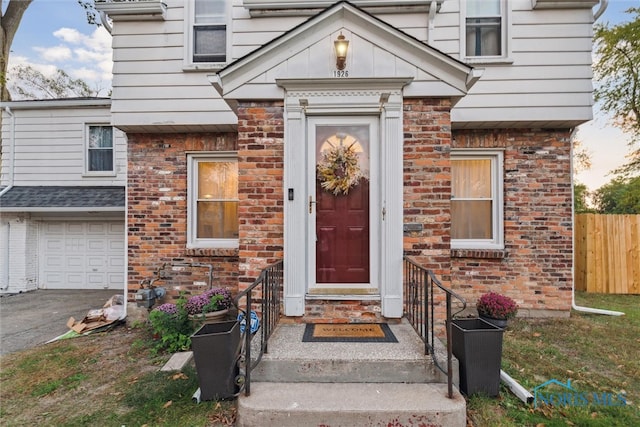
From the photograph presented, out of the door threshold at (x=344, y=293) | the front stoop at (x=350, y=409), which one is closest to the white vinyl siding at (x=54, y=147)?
the door threshold at (x=344, y=293)

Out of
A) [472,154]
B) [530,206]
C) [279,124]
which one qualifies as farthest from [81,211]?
[530,206]

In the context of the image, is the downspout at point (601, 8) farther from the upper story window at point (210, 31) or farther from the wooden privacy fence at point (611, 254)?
the upper story window at point (210, 31)

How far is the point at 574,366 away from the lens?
3422 millimetres

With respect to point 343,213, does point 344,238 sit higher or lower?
lower

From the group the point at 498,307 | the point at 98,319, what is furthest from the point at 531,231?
the point at 98,319

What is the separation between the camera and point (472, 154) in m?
5.02

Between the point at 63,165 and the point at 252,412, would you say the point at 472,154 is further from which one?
the point at 63,165

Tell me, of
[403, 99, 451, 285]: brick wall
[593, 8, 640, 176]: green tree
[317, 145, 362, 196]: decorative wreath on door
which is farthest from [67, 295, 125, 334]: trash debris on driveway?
[593, 8, 640, 176]: green tree

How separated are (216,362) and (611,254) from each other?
311 inches

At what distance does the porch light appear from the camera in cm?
336

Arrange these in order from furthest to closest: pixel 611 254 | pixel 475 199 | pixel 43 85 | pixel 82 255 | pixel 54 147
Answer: pixel 43 85
pixel 54 147
pixel 82 255
pixel 611 254
pixel 475 199

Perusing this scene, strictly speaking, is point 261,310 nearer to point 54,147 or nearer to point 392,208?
point 392,208

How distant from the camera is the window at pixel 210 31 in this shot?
5.05 metres

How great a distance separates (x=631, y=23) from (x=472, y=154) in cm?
967
